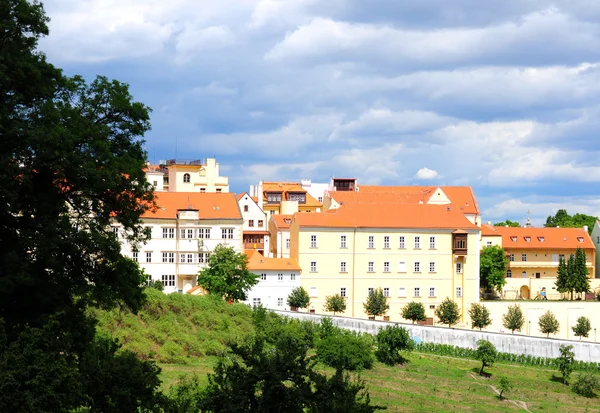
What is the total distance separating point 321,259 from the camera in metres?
74.3

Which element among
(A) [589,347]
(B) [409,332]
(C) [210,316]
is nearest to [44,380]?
(C) [210,316]

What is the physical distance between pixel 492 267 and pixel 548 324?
39.3 ft

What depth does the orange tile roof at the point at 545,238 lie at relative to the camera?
90.2 m

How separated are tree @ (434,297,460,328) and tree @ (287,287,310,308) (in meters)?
10.5

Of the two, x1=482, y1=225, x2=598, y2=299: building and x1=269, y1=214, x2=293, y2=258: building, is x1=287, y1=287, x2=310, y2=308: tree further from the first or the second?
x1=482, y1=225, x2=598, y2=299: building

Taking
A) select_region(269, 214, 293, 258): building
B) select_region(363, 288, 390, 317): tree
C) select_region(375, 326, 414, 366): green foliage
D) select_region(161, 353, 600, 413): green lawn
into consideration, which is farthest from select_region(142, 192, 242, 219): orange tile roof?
select_region(161, 353, 600, 413): green lawn

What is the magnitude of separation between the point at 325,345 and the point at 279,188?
173 feet

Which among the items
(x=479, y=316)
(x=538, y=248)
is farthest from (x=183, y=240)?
(x=538, y=248)

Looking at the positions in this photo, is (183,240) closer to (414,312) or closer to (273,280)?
(273,280)

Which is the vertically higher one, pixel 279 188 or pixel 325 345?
pixel 279 188

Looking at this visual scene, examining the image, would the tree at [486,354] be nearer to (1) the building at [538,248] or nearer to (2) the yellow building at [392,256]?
(2) the yellow building at [392,256]

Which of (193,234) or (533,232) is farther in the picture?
(533,232)

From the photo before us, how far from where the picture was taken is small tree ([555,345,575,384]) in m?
54.7

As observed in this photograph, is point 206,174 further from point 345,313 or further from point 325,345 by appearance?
point 325,345
